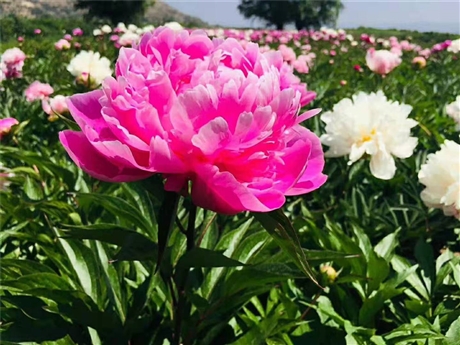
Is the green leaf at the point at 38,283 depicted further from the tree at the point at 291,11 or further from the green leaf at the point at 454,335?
the tree at the point at 291,11

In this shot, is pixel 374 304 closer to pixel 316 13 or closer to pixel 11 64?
pixel 11 64

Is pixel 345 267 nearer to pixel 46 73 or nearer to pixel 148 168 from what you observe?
pixel 148 168

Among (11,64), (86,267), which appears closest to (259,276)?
(86,267)

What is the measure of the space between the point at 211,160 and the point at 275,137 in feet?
0.27

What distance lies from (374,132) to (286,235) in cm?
81

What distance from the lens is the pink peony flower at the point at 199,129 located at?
0.56 metres

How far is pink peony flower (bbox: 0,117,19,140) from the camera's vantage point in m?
1.70

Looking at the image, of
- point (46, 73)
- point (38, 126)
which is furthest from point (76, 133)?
point (46, 73)

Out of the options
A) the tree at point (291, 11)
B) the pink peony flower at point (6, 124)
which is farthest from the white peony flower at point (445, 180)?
the tree at point (291, 11)

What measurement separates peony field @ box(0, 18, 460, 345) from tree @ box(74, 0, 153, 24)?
2384cm

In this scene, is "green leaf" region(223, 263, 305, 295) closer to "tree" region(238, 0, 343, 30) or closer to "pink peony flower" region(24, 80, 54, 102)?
"pink peony flower" region(24, 80, 54, 102)

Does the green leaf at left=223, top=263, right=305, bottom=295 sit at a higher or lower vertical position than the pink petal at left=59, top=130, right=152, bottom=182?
lower

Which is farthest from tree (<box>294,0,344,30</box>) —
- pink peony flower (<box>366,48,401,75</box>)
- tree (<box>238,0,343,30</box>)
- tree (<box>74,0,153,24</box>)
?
pink peony flower (<box>366,48,401,75</box>)

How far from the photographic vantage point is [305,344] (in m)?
0.97
